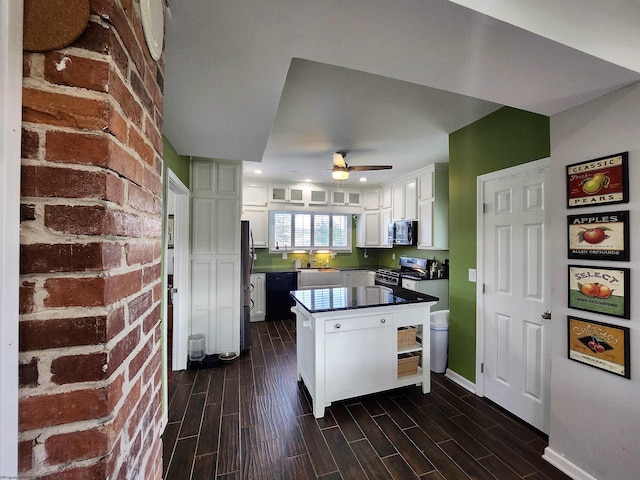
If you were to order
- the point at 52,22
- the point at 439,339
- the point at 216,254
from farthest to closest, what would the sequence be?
the point at 216,254, the point at 439,339, the point at 52,22

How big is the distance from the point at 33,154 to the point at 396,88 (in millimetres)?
2079

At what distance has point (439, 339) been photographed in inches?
113

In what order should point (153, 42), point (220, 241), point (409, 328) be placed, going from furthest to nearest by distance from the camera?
point (220, 241)
point (409, 328)
point (153, 42)

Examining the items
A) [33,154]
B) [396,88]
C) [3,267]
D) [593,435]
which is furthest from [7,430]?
[593,435]

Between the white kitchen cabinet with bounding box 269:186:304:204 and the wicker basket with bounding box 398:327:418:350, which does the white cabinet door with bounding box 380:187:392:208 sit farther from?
the wicker basket with bounding box 398:327:418:350

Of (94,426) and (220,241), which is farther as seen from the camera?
(220,241)

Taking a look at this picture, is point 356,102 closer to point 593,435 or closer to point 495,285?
point 495,285

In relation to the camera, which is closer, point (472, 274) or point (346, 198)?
point (472, 274)

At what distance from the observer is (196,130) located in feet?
6.84

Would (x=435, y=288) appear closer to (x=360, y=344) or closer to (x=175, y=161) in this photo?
(x=360, y=344)

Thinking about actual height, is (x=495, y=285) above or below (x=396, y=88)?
below

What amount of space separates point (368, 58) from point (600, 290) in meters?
1.76

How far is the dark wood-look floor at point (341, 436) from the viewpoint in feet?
5.56

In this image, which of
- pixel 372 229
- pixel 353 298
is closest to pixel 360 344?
pixel 353 298
